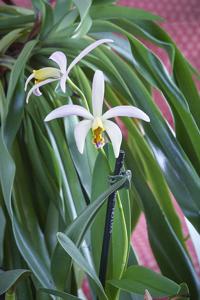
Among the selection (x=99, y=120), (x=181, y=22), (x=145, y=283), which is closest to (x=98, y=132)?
(x=99, y=120)

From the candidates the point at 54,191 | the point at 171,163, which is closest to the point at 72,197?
the point at 54,191

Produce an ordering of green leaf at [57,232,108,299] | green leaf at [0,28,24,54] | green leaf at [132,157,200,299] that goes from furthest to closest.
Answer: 1. green leaf at [0,28,24,54]
2. green leaf at [132,157,200,299]
3. green leaf at [57,232,108,299]

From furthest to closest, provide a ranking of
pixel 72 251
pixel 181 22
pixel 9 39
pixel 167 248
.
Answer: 1. pixel 181 22
2. pixel 9 39
3. pixel 167 248
4. pixel 72 251

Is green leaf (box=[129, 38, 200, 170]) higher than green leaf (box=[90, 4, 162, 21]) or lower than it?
lower

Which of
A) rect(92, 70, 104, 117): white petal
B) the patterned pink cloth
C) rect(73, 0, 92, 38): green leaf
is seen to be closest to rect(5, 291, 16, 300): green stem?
rect(92, 70, 104, 117): white petal

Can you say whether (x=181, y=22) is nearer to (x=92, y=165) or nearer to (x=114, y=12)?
(x=114, y=12)

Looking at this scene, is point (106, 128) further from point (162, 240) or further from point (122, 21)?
point (122, 21)

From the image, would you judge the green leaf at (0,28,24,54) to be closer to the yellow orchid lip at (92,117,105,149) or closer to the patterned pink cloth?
the yellow orchid lip at (92,117,105,149)
